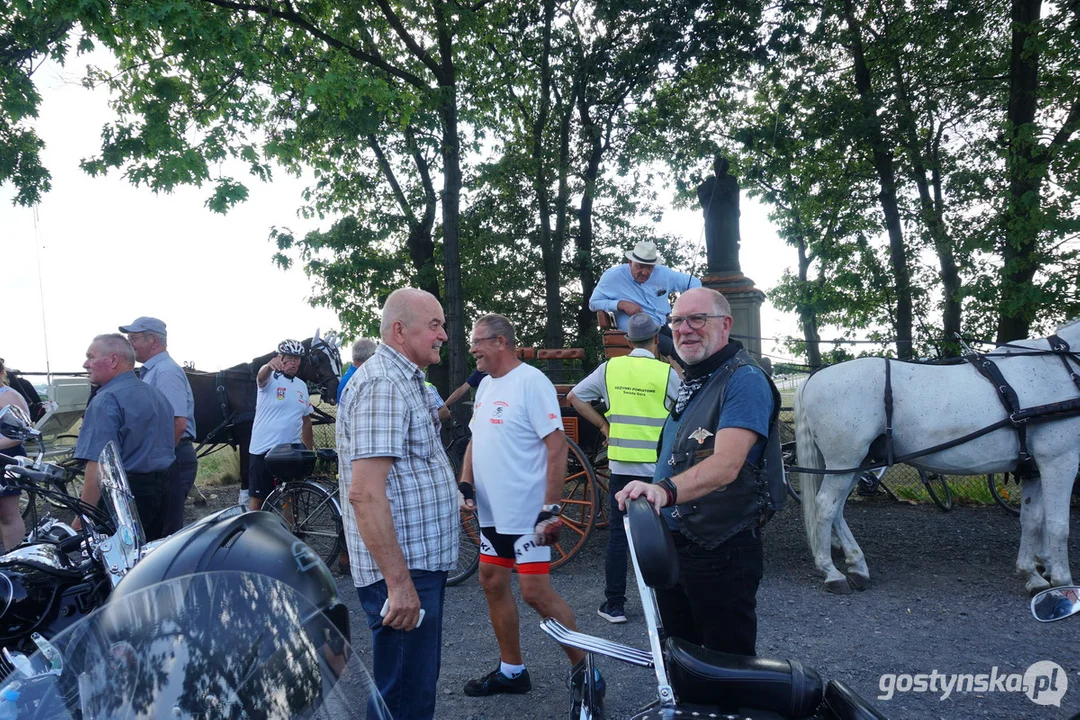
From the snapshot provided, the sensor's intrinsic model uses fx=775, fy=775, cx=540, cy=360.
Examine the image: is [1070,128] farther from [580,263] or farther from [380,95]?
[580,263]

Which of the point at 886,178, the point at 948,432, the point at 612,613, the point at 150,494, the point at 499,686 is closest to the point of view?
the point at 499,686

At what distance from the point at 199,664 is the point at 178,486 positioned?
5.08 meters

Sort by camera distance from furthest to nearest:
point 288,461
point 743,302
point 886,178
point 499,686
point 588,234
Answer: point 588,234
point 886,178
point 743,302
point 288,461
point 499,686

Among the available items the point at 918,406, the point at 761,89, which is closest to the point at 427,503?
the point at 918,406

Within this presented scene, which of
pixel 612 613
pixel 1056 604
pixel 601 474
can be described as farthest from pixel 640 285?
pixel 1056 604

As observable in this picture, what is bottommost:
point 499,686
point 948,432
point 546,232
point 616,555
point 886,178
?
point 499,686

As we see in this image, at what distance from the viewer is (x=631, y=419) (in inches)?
201

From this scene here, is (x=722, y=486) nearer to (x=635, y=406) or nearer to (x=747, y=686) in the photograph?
(x=747, y=686)

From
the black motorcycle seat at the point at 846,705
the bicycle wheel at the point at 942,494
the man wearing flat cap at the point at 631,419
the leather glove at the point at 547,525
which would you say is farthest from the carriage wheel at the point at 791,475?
the black motorcycle seat at the point at 846,705

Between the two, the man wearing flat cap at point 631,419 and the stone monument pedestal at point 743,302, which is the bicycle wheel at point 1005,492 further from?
→ the man wearing flat cap at point 631,419

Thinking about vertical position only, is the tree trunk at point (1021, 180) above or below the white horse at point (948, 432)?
above

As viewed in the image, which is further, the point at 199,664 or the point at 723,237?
the point at 723,237

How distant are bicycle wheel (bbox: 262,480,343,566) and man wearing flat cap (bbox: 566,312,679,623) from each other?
8.37 feet

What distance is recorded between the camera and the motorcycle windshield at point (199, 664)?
4.44 feet
